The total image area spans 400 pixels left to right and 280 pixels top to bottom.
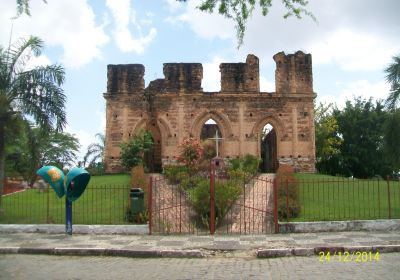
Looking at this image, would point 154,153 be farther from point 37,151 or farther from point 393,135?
point 393,135

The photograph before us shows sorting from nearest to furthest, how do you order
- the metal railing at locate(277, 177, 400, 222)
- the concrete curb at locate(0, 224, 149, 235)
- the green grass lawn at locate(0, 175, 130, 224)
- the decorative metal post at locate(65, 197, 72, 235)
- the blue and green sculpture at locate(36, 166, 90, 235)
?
the decorative metal post at locate(65, 197, 72, 235) → the blue and green sculpture at locate(36, 166, 90, 235) → the concrete curb at locate(0, 224, 149, 235) → the metal railing at locate(277, 177, 400, 222) → the green grass lawn at locate(0, 175, 130, 224)

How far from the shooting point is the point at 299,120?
28.3 meters

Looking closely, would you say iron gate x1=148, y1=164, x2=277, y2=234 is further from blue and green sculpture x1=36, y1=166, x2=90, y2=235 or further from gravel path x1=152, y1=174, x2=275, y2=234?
blue and green sculpture x1=36, y1=166, x2=90, y2=235

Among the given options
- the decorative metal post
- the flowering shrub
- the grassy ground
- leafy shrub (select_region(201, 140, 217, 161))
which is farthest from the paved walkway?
leafy shrub (select_region(201, 140, 217, 161))

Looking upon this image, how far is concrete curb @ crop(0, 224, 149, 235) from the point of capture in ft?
41.8

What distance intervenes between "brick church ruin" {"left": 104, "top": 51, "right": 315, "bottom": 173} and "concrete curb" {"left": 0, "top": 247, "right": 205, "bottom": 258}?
17.6 metres

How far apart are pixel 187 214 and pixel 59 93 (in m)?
5.36

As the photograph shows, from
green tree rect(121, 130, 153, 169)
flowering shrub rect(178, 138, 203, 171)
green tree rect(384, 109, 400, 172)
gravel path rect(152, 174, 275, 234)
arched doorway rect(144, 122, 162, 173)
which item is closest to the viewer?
gravel path rect(152, 174, 275, 234)

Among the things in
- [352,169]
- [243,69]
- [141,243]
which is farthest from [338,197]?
[352,169]

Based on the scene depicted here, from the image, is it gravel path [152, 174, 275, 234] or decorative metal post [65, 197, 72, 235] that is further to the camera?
gravel path [152, 174, 275, 234]

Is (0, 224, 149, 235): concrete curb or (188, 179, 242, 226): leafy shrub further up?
(188, 179, 242, 226): leafy shrub

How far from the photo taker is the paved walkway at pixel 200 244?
1003cm

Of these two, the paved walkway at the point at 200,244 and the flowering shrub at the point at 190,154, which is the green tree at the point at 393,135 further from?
the flowering shrub at the point at 190,154

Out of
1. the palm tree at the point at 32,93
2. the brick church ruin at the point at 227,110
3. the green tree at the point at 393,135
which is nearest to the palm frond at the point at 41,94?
the palm tree at the point at 32,93
